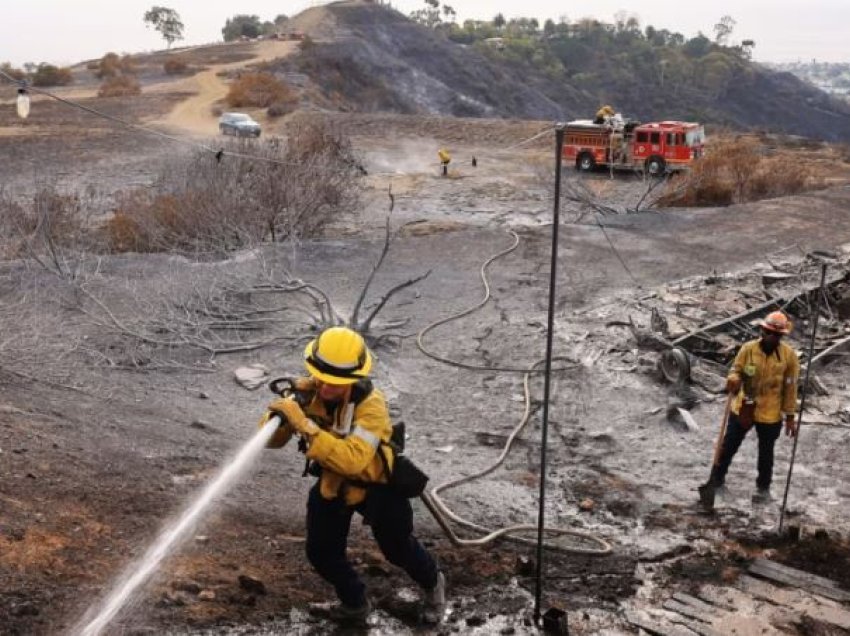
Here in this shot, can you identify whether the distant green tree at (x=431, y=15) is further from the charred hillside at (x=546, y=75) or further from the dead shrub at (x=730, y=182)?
the dead shrub at (x=730, y=182)

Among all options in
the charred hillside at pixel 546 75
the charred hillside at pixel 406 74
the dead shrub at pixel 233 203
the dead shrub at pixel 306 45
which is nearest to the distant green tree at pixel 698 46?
the charred hillside at pixel 546 75

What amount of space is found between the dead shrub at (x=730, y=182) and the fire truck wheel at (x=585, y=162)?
497 cm

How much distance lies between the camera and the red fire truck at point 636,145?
26031mm

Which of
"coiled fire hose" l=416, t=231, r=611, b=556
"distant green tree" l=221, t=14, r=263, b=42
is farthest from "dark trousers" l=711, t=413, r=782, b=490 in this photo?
"distant green tree" l=221, t=14, r=263, b=42

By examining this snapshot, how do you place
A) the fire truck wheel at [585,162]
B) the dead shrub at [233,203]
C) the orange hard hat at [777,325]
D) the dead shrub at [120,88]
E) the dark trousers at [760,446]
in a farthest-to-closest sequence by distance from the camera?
1. the dead shrub at [120,88]
2. the fire truck wheel at [585,162]
3. the dead shrub at [233,203]
4. the dark trousers at [760,446]
5. the orange hard hat at [777,325]

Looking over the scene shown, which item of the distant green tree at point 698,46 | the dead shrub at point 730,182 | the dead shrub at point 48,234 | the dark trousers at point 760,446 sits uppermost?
the distant green tree at point 698,46

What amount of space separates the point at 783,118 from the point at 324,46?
233 feet

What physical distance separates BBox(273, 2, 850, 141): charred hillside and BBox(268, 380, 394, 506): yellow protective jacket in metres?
42.8

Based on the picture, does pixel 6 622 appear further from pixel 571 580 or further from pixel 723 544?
pixel 723 544

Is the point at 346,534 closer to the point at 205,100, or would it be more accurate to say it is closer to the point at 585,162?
the point at 585,162

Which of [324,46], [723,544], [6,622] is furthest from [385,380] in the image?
[324,46]

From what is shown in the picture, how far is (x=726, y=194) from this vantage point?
21672 millimetres

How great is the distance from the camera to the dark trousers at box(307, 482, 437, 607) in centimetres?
398

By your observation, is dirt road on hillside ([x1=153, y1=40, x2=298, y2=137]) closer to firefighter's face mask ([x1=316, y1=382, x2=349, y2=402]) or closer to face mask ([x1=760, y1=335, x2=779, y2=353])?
face mask ([x1=760, y1=335, x2=779, y2=353])
